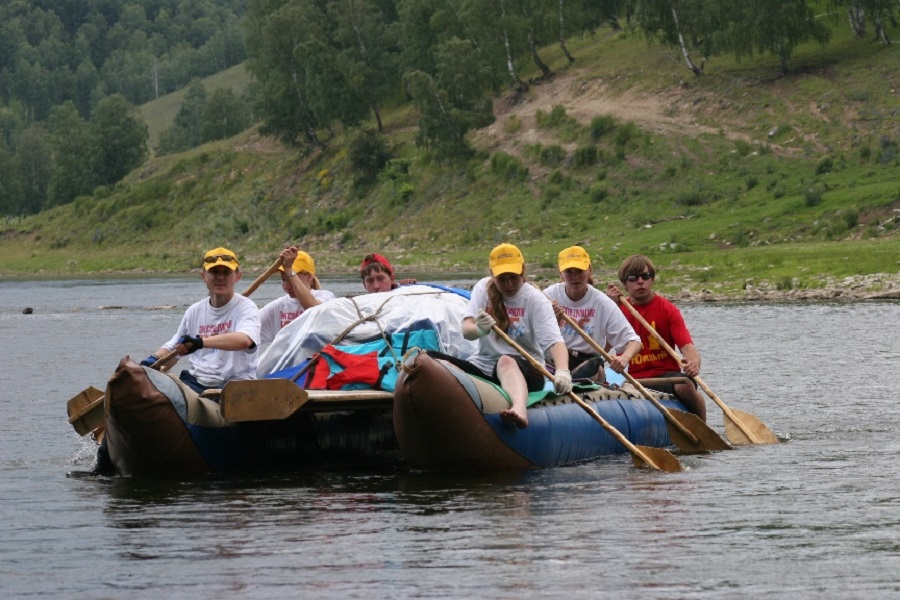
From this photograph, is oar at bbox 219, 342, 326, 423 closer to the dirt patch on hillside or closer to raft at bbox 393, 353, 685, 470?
raft at bbox 393, 353, 685, 470

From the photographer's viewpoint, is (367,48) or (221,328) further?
(367,48)

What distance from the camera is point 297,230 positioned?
69.6 metres

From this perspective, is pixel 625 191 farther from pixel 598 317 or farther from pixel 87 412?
pixel 87 412

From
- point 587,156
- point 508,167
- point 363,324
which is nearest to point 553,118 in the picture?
point 508,167

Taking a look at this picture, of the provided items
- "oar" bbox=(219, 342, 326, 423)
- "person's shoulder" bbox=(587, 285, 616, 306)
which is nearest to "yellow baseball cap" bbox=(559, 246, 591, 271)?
"person's shoulder" bbox=(587, 285, 616, 306)

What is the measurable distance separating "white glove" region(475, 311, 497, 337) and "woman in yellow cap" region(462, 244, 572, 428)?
0.13ft

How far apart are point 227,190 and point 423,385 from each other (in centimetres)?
7199

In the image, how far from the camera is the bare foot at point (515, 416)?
40.3 feet

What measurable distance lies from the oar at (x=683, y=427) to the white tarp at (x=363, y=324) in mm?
1098

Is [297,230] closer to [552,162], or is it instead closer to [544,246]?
[552,162]

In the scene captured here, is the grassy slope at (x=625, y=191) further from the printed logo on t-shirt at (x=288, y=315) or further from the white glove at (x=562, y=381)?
the white glove at (x=562, y=381)

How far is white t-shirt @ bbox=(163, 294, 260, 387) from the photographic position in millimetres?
13039

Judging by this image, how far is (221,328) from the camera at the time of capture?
1307 cm

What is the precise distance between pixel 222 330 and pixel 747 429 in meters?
5.49
